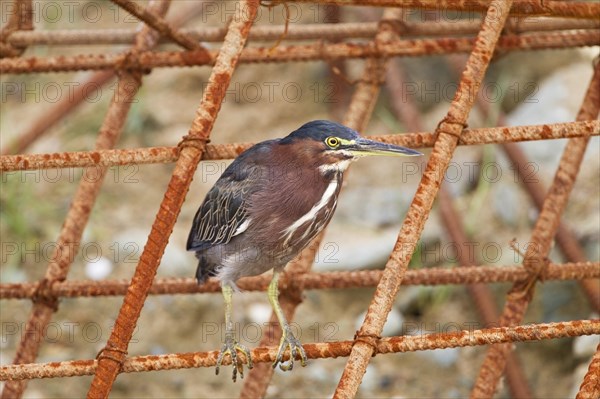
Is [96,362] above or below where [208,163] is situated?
below

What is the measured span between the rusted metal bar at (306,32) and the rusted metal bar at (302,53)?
0.16 metres

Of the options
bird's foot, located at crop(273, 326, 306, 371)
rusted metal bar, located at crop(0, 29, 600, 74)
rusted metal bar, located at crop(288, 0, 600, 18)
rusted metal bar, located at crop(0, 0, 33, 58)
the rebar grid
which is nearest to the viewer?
the rebar grid

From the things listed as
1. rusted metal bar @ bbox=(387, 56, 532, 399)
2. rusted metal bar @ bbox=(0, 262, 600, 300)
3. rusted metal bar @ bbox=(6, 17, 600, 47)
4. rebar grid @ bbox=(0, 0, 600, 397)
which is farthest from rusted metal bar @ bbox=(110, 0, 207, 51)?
rusted metal bar @ bbox=(387, 56, 532, 399)

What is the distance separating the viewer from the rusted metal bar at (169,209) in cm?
293

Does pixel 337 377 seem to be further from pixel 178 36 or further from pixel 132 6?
pixel 132 6

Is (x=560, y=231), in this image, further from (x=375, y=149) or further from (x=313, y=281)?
(x=375, y=149)

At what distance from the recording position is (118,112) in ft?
13.6

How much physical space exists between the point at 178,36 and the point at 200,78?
→ 324 centimetres

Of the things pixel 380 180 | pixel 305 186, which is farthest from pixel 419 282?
pixel 380 180

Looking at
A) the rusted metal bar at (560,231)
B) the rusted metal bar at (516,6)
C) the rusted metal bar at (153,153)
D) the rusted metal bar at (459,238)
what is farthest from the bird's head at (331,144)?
the rusted metal bar at (459,238)

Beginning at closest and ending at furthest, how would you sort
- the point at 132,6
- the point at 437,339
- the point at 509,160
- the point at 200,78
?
the point at 437,339 < the point at 132,6 < the point at 509,160 < the point at 200,78

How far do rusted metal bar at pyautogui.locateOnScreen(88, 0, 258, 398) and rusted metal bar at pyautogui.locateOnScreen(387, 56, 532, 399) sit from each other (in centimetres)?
250

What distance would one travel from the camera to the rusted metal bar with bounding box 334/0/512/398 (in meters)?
2.85

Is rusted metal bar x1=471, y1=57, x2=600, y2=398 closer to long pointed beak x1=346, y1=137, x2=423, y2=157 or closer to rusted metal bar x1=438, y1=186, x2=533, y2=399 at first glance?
rusted metal bar x1=438, y1=186, x2=533, y2=399
